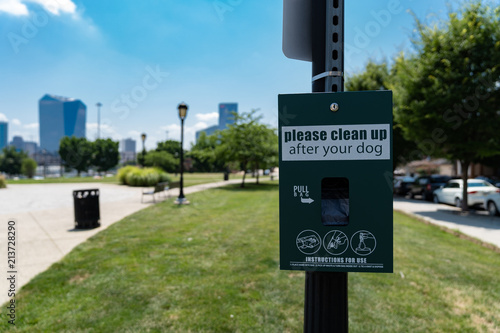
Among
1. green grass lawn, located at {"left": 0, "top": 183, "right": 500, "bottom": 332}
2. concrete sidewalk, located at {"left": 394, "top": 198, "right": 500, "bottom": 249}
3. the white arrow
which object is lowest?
concrete sidewalk, located at {"left": 394, "top": 198, "right": 500, "bottom": 249}

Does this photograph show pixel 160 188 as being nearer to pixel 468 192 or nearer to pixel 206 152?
pixel 206 152

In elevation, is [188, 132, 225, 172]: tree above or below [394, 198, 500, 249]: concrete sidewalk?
above

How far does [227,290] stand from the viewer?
415cm

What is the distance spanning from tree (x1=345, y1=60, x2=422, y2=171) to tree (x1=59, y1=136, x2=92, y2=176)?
70.0 meters

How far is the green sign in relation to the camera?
126cm

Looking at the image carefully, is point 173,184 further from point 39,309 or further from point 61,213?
point 39,309

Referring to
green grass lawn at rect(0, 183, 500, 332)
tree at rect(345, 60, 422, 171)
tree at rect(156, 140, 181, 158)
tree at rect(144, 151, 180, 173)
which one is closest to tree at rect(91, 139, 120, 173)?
tree at rect(156, 140, 181, 158)

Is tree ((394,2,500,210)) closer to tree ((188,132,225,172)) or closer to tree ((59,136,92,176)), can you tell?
tree ((188,132,225,172))

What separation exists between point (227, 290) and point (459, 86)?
1204 centimetres

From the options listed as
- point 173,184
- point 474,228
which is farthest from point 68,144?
point 474,228

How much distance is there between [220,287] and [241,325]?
1010 mm

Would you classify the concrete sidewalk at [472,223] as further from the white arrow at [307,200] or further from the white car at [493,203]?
the white arrow at [307,200]

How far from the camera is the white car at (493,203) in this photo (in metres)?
12.4

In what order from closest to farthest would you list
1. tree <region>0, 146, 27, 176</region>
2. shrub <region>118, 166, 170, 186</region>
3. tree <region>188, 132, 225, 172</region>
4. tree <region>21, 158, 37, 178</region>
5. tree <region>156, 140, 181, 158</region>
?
shrub <region>118, 166, 170, 186</region> < tree <region>188, 132, 225, 172</region> < tree <region>21, 158, 37, 178</region> < tree <region>0, 146, 27, 176</region> < tree <region>156, 140, 181, 158</region>
